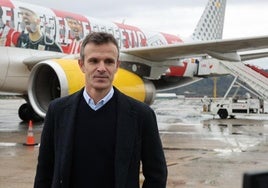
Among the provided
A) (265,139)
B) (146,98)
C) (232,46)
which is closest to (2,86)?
(146,98)

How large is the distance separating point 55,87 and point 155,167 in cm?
750

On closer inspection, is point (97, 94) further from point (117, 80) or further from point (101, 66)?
point (117, 80)

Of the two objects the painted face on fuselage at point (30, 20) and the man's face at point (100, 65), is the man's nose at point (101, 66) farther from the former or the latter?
the painted face on fuselage at point (30, 20)

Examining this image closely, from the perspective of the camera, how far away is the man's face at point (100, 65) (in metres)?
1.97

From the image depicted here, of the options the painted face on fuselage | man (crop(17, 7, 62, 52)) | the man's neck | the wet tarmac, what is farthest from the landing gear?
the man's neck

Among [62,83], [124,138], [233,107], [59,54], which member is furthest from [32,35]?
[124,138]

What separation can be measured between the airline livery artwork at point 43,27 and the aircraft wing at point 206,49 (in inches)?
70.8

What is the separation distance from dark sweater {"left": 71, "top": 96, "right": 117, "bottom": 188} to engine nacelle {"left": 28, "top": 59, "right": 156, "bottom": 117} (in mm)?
6138

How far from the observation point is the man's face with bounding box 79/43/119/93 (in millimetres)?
1967

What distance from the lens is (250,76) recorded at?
16.1 m

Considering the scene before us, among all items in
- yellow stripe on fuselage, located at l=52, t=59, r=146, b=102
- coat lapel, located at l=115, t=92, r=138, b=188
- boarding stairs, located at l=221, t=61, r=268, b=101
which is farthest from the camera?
boarding stairs, located at l=221, t=61, r=268, b=101

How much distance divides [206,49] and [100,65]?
26.9ft

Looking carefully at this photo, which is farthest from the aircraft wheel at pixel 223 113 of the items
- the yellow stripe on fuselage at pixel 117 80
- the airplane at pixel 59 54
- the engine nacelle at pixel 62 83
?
the yellow stripe on fuselage at pixel 117 80

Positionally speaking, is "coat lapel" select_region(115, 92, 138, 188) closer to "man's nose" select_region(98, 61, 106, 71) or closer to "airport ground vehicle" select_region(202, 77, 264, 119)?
"man's nose" select_region(98, 61, 106, 71)
